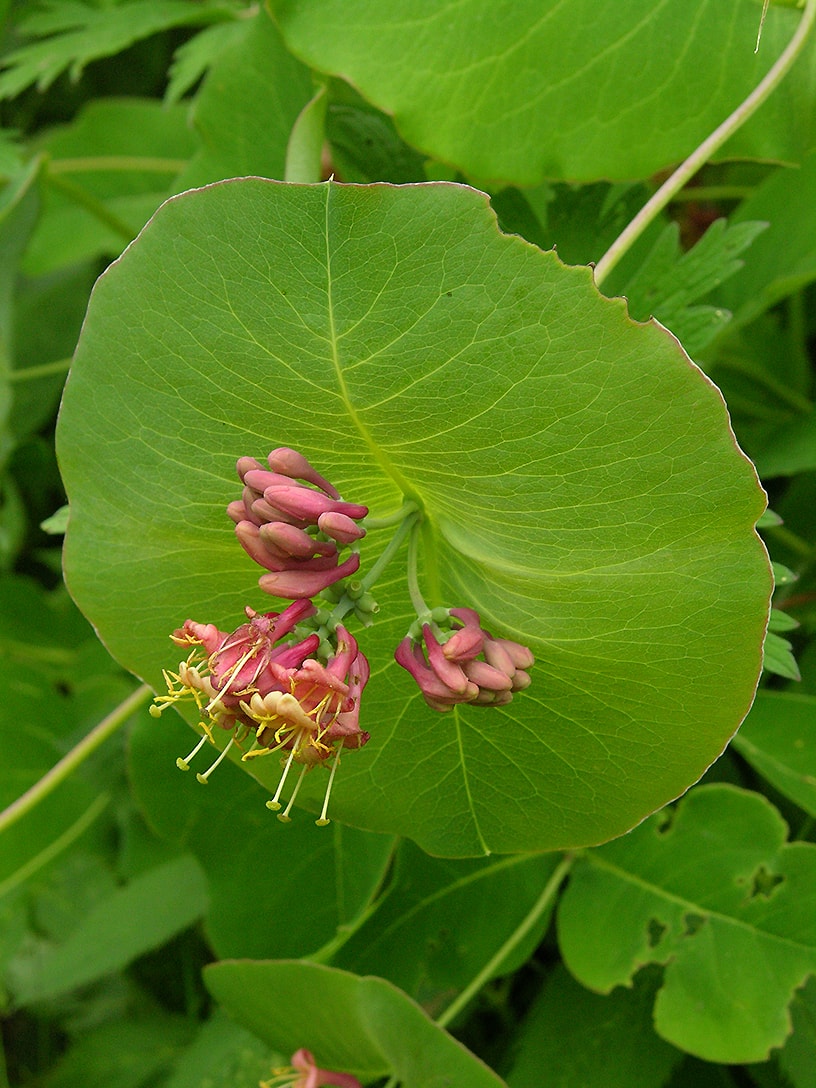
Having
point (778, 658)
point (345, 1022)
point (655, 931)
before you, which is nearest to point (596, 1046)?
point (655, 931)

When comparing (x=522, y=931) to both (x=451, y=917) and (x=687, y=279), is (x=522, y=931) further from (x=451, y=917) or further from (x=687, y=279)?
(x=687, y=279)

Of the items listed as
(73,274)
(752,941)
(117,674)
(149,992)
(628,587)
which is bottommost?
(149,992)

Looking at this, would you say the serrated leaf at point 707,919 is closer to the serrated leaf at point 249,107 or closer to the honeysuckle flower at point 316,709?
the honeysuckle flower at point 316,709

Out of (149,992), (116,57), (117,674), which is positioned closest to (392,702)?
(117,674)

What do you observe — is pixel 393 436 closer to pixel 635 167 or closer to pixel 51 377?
pixel 635 167

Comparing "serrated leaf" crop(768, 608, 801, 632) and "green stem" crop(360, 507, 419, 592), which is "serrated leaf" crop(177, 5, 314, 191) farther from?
"serrated leaf" crop(768, 608, 801, 632)

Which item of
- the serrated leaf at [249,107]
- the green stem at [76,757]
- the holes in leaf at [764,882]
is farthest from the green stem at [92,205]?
the holes in leaf at [764,882]

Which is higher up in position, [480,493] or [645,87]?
[645,87]
